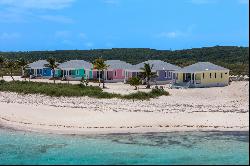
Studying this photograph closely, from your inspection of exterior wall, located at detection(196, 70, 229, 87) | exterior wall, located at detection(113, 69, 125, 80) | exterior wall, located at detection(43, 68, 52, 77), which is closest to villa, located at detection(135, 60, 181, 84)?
exterior wall, located at detection(113, 69, 125, 80)

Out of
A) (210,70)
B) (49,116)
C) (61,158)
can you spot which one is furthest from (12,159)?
(210,70)

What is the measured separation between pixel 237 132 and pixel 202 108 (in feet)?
28.6

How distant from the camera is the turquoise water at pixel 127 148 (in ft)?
73.5

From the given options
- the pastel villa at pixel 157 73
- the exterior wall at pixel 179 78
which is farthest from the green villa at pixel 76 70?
the exterior wall at pixel 179 78

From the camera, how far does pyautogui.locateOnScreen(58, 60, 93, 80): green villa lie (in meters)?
70.6

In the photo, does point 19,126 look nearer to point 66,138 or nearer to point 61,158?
point 66,138

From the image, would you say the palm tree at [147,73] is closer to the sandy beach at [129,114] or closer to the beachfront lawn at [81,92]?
the beachfront lawn at [81,92]

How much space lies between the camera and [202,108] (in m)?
37.5

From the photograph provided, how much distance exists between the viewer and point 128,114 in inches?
1363

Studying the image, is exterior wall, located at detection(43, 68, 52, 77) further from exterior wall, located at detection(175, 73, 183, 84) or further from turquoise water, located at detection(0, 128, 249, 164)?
turquoise water, located at detection(0, 128, 249, 164)

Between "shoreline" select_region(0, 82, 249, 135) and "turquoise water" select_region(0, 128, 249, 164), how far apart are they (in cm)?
170

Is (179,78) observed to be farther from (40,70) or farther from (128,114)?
(40,70)

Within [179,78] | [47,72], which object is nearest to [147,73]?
[179,78]

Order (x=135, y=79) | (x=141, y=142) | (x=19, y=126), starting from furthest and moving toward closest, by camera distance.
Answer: (x=135, y=79)
(x=19, y=126)
(x=141, y=142)
